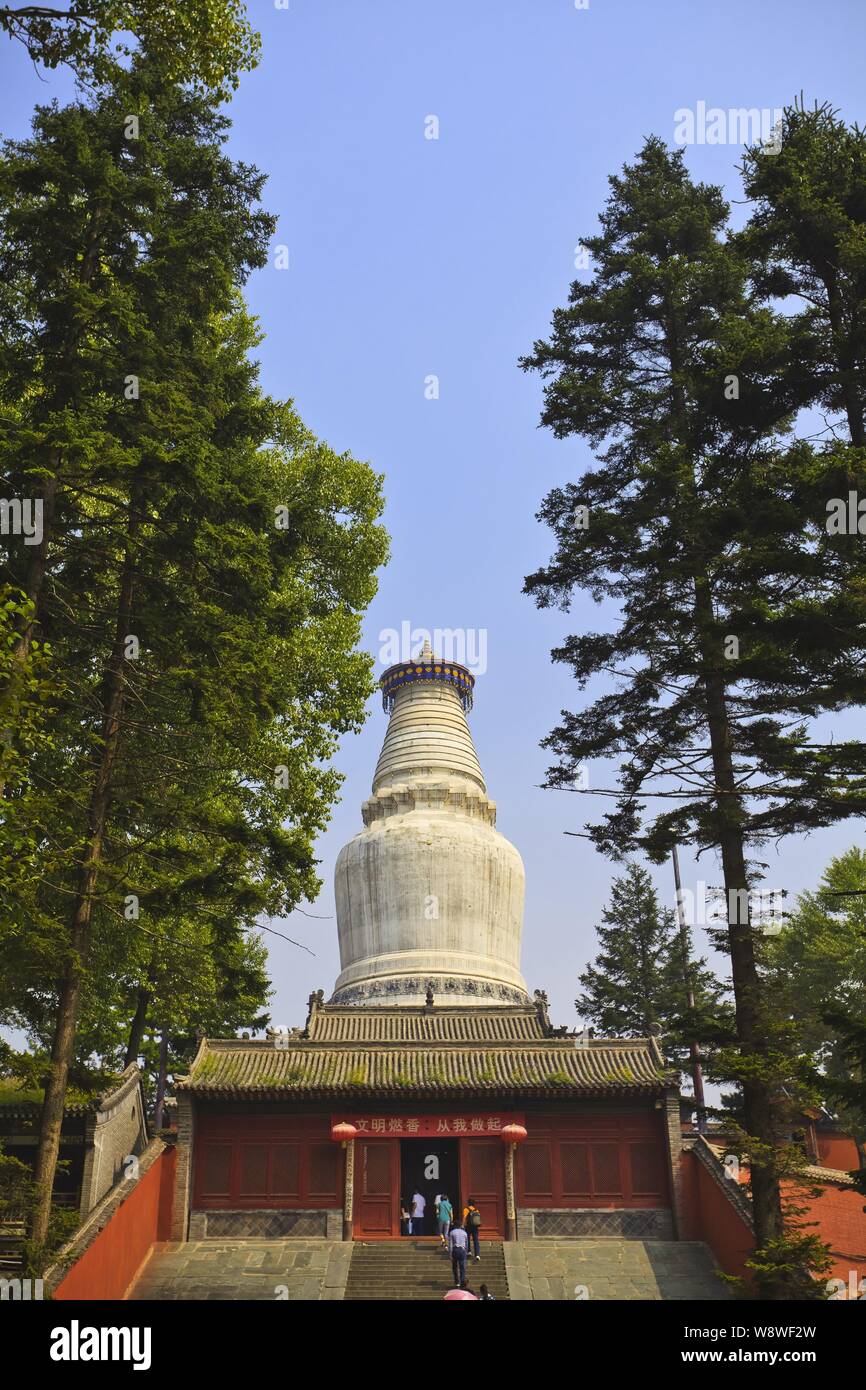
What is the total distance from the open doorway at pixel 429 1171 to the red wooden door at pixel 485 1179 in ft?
3.07

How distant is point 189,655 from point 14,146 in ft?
21.7

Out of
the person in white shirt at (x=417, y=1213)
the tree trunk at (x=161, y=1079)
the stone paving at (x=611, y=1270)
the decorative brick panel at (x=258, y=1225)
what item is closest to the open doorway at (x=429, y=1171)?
the person in white shirt at (x=417, y=1213)

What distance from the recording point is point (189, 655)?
551 inches

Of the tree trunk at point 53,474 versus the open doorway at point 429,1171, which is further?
the open doorway at point 429,1171

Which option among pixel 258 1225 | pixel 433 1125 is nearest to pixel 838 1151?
pixel 433 1125

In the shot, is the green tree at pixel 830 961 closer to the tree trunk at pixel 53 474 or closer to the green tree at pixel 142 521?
the green tree at pixel 142 521

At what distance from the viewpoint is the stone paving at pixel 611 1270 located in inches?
741

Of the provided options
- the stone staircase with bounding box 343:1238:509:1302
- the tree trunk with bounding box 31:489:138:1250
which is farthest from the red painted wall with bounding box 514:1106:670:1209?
the tree trunk with bounding box 31:489:138:1250

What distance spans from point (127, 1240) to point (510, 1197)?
7.25m

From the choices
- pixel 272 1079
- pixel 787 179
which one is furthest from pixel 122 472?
pixel 272 1079

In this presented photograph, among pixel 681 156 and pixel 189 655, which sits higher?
pixel 681 156

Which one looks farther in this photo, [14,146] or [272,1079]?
[272,1079]

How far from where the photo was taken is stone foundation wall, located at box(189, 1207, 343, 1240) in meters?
21.5

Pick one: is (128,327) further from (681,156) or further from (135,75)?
(681,156)
